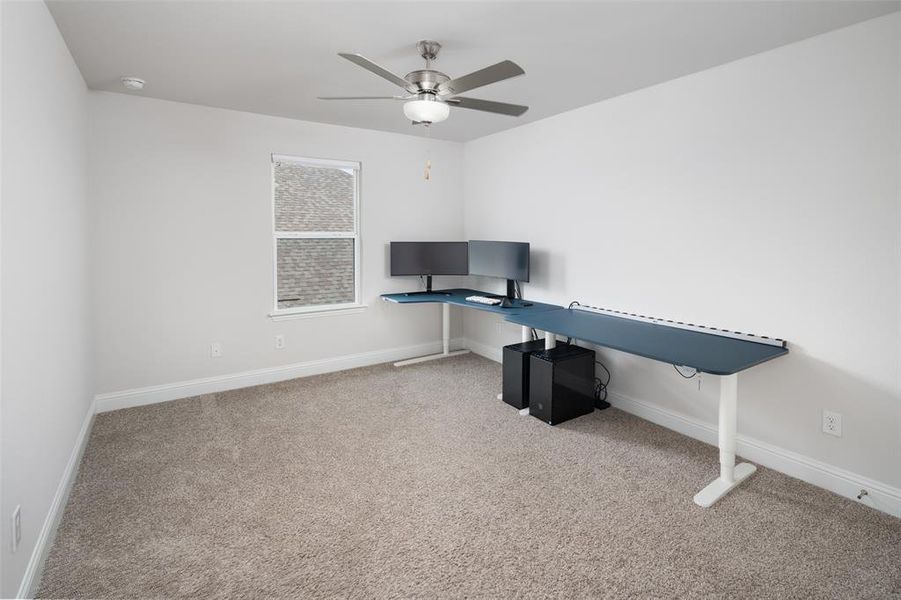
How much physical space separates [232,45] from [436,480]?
8.90 feet

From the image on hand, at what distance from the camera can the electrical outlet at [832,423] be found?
2498 millimetres

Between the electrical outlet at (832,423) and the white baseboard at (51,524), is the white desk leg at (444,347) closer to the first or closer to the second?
the white baseboard at (51,524)

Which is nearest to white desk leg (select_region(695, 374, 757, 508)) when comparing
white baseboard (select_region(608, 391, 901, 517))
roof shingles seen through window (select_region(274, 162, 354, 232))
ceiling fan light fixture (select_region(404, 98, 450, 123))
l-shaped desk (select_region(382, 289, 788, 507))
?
l-shaped desk (select_region(382, 289, 788, 507))

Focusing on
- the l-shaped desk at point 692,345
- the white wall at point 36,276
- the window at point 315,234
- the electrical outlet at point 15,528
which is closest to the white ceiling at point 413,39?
the white wall at point 36,276

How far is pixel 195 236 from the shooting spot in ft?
12.7

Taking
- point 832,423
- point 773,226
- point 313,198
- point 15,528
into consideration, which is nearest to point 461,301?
A: point 313,198

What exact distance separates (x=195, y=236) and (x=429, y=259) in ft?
7.14

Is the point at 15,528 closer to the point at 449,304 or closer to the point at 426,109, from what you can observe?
the point at 426,109

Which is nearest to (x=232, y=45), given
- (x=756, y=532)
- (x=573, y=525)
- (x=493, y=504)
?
(x=493, y=504)

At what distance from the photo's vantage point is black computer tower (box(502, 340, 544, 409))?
11.9 feet

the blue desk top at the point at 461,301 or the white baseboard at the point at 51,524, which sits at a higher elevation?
the blue desk top at the point at 461,301

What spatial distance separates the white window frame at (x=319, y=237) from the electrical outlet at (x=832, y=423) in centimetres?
378

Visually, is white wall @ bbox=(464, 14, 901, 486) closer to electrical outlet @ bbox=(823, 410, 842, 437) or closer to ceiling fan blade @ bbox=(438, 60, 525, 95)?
electrical outlet @ bbox=(823, 410, 842, 437)

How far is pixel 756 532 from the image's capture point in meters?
2.18
